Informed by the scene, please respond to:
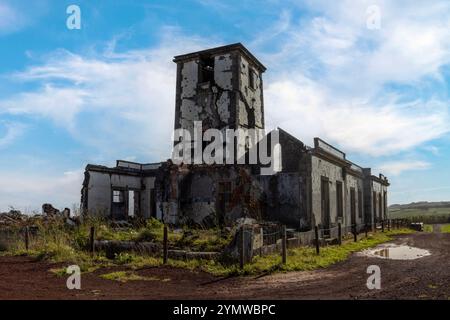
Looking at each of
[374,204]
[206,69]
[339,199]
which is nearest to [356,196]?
[339,199]

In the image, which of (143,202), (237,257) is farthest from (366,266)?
(143,202)

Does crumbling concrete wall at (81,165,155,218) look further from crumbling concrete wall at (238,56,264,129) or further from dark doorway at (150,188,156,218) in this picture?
crumbling concrete wall at (238,56,264,129)

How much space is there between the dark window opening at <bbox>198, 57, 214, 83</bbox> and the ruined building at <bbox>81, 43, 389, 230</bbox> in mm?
60

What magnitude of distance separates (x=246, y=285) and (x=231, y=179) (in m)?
9.77

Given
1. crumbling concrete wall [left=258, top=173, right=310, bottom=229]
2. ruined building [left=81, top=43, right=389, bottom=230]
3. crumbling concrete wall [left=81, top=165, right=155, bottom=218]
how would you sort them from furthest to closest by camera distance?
crumbling concrete wall [left=81, top=165, right=155, bottom=218]
ruined building [left=81, top=43, right=389, bottom=230]
crumbling concrete wall [left=258, top=173, right=310, bottom=229]

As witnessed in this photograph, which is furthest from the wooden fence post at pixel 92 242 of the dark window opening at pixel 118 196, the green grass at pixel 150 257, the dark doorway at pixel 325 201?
the dark window opening at pixel 118 196

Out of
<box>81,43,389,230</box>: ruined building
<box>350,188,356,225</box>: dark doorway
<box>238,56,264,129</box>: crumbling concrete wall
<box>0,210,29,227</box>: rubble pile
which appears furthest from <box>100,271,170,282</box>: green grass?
<box>350,188,356,225</box>: dark doorway

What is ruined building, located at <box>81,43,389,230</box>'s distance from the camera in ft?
59.4

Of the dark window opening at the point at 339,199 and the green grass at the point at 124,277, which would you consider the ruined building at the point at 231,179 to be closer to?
the dark window opening at the point at 339,199

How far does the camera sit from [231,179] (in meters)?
18.6

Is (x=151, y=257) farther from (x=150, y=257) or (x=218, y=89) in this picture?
(x=218, y=89)

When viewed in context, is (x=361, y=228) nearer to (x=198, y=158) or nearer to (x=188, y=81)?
(x=198, y=158)

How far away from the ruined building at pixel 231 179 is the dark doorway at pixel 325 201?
0.05m
